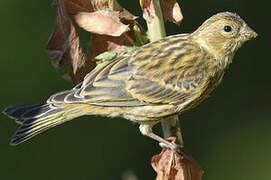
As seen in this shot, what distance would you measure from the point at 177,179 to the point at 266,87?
11.5 ft

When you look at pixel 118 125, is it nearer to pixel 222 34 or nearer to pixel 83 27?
pixel 222 34

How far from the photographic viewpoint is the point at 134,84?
3455mm

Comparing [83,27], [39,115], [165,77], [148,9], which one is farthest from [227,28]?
[39,115]

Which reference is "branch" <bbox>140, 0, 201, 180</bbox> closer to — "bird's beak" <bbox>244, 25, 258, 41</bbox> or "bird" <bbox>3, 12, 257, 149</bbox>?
"bird" <bbox>3, 12, 257, 149</bbox>

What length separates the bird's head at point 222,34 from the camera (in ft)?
11.3

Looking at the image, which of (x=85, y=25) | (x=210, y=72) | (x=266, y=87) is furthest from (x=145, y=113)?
(x=266, y=87)

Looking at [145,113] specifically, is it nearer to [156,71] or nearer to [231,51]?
[156,71]

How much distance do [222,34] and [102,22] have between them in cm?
80

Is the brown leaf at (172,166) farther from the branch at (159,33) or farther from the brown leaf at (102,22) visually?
the brown leaf at (102,22)

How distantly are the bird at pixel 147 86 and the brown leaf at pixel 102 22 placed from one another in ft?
0.98

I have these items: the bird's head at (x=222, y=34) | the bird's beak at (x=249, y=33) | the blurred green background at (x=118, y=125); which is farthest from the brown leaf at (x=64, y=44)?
the blurred green background at (x=118, y=125)

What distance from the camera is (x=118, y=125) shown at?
211 inches

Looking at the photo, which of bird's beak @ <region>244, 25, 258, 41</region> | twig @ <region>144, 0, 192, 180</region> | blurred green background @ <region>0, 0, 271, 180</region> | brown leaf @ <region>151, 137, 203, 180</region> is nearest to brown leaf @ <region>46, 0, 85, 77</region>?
twig @ <region>144, 0, 192, 180</region>

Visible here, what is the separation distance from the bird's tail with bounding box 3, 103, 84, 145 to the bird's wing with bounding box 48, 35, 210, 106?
0.22 feet
